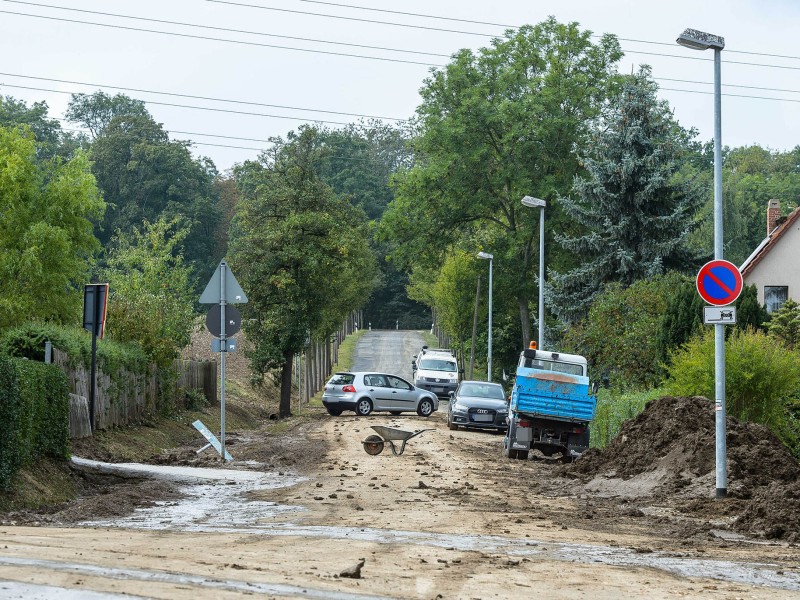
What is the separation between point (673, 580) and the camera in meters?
9.18

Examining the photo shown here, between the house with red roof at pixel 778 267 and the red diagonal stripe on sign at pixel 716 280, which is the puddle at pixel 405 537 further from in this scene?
the house with red roof at pixel 778 267

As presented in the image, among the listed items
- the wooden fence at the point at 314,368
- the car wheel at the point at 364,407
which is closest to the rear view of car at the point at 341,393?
the car wheel at the point at 364,407

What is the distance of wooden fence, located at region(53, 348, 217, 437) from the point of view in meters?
20.2

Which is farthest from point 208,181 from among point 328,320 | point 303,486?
point 303,486

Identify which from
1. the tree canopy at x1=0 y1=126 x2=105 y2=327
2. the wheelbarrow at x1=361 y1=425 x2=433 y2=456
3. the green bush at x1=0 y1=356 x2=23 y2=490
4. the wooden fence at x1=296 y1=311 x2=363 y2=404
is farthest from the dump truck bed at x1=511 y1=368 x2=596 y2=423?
the wooden fence at x1=296 y1=311 x2=363 y2=404

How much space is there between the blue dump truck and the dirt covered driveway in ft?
9.81

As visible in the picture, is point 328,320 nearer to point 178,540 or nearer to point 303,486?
point 303,486

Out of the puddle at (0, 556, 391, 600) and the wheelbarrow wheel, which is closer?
the puddle at (0, 556, 391, 600)

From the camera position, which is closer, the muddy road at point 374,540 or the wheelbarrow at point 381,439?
the muddy road at point 374,540

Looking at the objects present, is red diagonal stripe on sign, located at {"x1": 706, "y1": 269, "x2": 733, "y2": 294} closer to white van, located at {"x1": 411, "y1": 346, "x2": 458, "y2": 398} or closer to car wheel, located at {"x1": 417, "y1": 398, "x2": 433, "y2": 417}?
car wheel, located at {"x1": 417, "y1": 398, "x2": 433, "y2": 417}

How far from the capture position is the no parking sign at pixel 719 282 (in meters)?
16.7

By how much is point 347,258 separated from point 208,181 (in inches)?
2353

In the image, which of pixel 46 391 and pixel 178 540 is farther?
pixel 46 391

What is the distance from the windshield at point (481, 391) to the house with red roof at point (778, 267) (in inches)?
690
